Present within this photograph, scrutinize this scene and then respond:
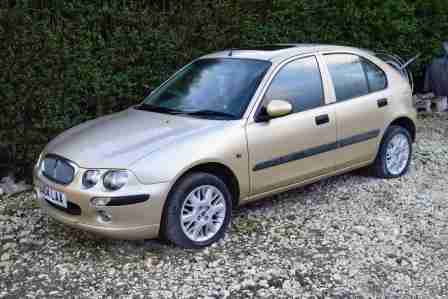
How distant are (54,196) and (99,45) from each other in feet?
9.04

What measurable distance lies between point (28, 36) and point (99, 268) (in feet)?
9.96

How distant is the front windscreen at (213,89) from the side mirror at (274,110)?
0.16 m

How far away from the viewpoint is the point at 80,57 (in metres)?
6.42

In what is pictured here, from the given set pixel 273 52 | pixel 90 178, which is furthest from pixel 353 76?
pixel 90 178

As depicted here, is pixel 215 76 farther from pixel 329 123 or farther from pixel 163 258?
pixel 163 258

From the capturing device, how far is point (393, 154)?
20.4ft

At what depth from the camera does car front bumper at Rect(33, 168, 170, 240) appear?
4105mm

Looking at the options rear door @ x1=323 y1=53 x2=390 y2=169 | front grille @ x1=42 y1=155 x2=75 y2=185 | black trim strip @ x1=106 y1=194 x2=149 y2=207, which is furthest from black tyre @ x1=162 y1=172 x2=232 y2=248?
rear door @ x1=323 y1=53 x2=390 y2=169

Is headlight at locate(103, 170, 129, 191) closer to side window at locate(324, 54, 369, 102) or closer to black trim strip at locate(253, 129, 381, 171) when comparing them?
black trim strip at locate(253, 129, 381, 171)

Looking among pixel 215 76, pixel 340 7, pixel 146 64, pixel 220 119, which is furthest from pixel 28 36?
pixel 340 7

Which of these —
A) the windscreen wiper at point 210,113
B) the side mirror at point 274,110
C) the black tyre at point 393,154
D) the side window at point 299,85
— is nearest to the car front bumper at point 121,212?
the windscreen wiper at point 210,113

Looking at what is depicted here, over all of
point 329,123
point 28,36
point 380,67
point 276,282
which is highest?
point 28,36

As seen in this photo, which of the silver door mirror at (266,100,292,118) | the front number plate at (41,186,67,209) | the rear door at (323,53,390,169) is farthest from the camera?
the rear door at (323,53,390,169)

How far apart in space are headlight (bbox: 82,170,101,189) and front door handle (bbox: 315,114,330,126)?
211cm
